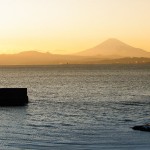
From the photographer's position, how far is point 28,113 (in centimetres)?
5197

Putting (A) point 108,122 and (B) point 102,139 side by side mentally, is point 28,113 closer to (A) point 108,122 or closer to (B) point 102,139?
(A) point 108,122

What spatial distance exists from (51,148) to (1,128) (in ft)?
36.6

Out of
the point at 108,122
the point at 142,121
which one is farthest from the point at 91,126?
the point at 142,121

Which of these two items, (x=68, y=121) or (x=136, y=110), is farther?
(x=136, y=110)

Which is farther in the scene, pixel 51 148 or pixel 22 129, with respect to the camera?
pixel 22 129

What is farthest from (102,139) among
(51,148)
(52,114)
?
(52,114)

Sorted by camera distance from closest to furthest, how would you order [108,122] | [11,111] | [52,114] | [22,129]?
1. [22,129]
2. [108,122]
3. [52,114]
4. [11,111]

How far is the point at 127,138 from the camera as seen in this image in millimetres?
32562

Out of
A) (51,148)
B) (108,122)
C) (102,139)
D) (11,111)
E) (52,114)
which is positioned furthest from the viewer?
(11,111)

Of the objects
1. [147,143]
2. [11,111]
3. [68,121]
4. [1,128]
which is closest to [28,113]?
[11,111]

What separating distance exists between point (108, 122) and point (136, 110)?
11.6 m

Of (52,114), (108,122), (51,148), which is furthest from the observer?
(52,114)

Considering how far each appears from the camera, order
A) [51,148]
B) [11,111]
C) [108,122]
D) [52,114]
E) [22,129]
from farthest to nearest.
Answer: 1. [11,111]
2. [52,114]
3. [108,122]
4. [22,129]
5. [51,148]

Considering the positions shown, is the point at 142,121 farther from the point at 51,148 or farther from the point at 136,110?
the point at 51,148
